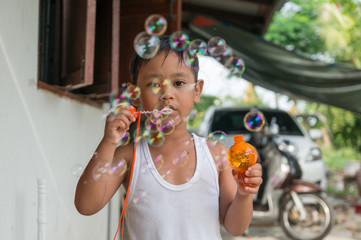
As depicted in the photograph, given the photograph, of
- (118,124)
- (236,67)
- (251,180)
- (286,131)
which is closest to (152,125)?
(118,124)

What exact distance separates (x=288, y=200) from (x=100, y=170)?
4377mm

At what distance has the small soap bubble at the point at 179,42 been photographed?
1844 mm

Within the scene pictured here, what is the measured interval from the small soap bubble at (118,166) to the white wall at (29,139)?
0.13 meters

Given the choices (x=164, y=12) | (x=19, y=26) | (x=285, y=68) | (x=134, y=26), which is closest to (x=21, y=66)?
(x=19, y=26)

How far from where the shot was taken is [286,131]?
6531mm

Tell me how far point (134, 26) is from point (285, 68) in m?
3.88

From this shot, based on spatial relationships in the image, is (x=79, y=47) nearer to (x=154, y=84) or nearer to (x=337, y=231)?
(x=154, y=84)

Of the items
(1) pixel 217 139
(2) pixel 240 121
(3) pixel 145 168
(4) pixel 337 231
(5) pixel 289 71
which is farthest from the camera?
(5) pixel 289 71

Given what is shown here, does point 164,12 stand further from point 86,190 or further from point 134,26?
point 86,190

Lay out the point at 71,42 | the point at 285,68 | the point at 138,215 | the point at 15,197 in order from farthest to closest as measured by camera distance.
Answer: the point at 285,68, the point at 71,42, the point at 15,197, the point at 138,215

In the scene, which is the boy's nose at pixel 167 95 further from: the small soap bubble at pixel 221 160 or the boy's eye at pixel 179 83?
the small soap bubble at pixel 221 160

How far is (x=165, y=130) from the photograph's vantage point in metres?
1.71

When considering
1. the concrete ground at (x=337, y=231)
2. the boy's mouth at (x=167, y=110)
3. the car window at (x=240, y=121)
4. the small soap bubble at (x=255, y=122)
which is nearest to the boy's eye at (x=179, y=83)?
the boy's mouth at (x=167, y=110)

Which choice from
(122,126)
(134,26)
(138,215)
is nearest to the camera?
(122,126)
